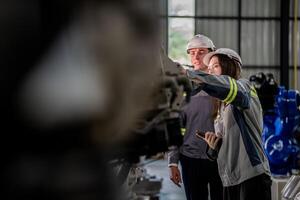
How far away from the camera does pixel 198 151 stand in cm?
311

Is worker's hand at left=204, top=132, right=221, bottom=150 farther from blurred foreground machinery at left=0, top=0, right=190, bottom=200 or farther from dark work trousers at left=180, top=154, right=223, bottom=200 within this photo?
blurred foreground machinery at left=0, top=0, right=190, bottom=200

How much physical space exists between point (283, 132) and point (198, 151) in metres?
2.30

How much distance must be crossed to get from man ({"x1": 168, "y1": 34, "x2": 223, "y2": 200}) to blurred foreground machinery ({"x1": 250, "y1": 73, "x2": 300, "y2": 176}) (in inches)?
74.9

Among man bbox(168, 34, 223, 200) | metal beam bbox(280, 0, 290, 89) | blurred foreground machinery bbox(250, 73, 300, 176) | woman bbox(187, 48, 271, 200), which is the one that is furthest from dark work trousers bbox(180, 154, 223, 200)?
metal beam bbox(280, 0, 290, 89)

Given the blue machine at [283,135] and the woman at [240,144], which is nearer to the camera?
the woman at [240,144]

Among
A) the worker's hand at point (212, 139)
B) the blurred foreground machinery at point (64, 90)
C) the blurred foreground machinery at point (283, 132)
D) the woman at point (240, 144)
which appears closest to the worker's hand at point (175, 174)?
the worker's hand at point (212, 139)

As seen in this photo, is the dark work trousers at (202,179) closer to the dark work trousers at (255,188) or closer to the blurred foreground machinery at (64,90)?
the dark work trousers at (255,188)

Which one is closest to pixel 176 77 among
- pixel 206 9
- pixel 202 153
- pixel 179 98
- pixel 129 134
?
pixel 179 98

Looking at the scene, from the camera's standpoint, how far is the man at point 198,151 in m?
3.09

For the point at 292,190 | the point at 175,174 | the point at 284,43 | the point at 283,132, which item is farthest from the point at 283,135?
the point at 284,43

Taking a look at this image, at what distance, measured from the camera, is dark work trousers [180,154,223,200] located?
10.1 feet

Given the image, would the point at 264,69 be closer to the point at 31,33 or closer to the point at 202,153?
the point at 202,153

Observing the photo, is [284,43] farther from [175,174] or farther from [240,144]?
[240,144]

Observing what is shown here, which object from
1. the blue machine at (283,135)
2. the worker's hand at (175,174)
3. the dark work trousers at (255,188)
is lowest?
the blue machine at (283,135)
